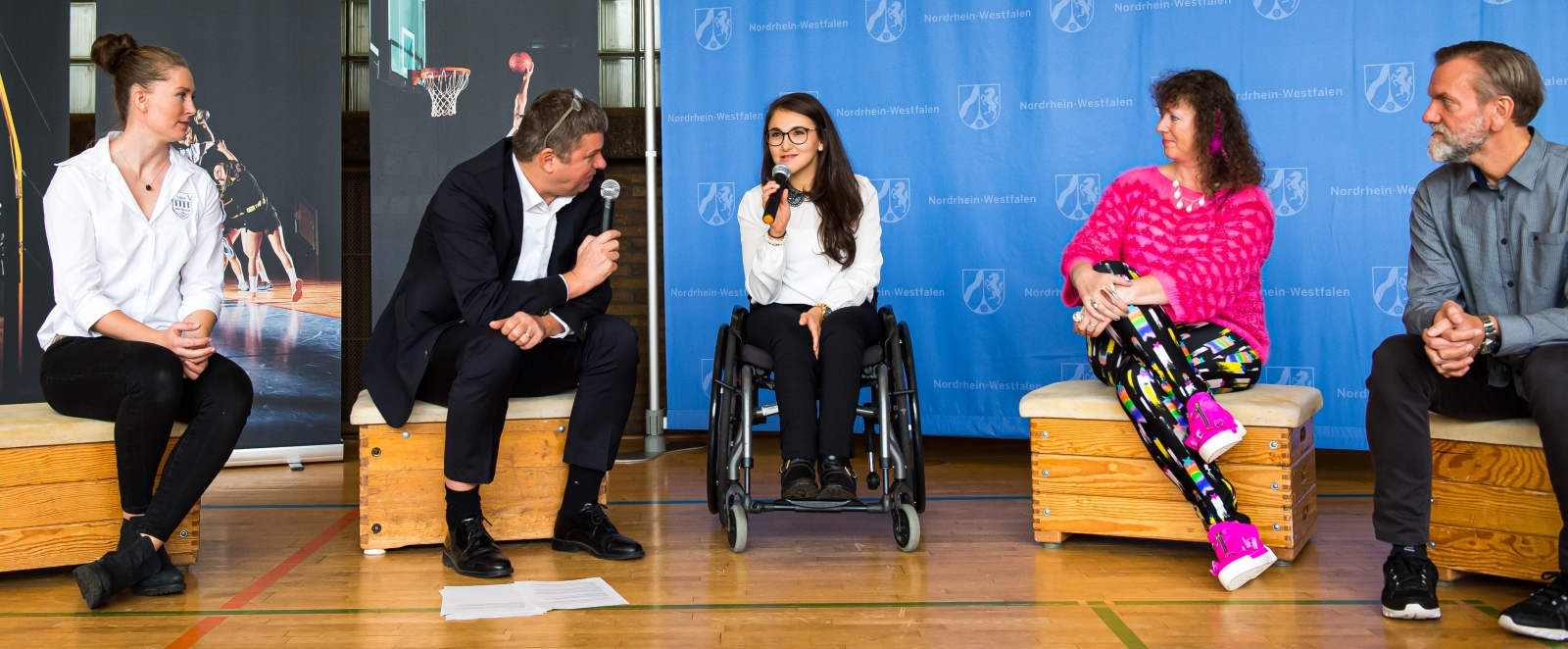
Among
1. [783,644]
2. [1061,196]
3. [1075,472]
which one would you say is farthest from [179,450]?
[1061,196]

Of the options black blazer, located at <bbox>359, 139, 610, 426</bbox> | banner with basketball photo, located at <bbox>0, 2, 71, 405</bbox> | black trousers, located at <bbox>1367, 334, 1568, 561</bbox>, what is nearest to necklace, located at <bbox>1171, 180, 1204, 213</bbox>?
black trousers, located at <bbox>1367, 334, 1568, 561</bbox>

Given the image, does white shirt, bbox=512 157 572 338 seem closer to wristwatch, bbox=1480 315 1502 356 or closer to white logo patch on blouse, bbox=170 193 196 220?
white logo patch on blouse, bbox=170 193 196 220

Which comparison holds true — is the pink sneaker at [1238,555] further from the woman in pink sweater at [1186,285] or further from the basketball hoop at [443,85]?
the basketball hoop at [443,85]

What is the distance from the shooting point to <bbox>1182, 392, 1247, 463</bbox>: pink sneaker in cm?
223

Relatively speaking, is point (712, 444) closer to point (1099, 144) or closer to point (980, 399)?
point (980, 399)

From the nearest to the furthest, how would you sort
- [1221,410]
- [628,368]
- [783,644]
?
[783,644]
[1221,410]
[628,368]

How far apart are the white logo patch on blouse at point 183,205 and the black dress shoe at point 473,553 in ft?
2.99

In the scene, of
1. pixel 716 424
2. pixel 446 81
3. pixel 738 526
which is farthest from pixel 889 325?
pixel 446 81

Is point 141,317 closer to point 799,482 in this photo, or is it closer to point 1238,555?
point 799,482

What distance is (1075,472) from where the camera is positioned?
253cm

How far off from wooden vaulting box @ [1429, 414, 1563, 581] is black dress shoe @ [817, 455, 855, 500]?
1.15m

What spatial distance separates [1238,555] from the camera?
7.14 ft

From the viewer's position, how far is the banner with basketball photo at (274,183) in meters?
3.83

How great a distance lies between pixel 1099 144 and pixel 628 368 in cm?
198
